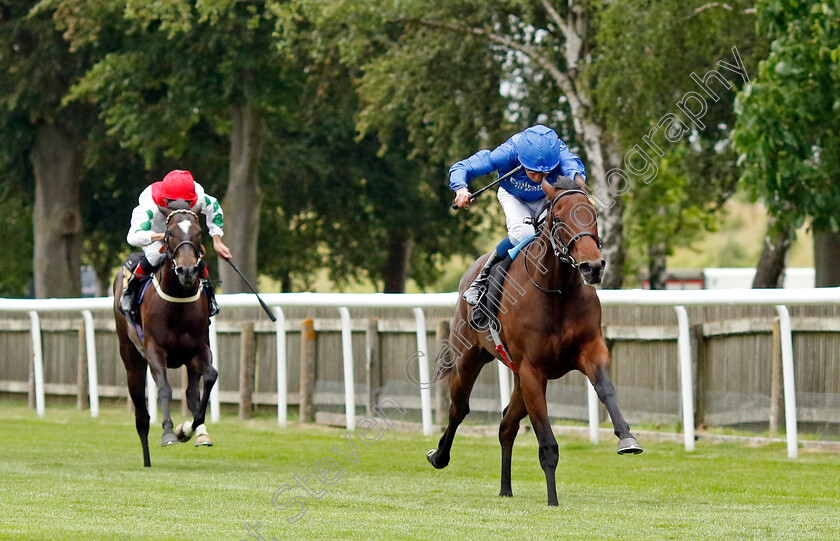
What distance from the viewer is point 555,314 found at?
7.10 meters

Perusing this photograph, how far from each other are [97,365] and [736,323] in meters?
9.21

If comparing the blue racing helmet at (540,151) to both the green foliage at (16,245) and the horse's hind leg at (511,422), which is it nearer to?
the horse's hind leg at (511,422)

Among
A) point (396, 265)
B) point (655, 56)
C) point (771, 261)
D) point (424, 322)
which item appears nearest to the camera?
point (424, 322)

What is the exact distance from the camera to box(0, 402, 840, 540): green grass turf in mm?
6078

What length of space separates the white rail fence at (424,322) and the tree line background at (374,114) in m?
3.19

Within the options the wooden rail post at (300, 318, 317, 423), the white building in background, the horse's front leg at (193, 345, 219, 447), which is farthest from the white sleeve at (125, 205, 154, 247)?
the white building in background

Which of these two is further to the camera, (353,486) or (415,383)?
(415,383)

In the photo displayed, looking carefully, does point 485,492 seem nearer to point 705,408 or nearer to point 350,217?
point 705,408

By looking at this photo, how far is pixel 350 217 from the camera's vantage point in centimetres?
3256

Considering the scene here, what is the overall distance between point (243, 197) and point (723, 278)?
2387 cm

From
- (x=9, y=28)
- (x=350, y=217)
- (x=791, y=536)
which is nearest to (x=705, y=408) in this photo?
(x=791, y=536)

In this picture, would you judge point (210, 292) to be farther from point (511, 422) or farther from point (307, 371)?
point (307, 371)

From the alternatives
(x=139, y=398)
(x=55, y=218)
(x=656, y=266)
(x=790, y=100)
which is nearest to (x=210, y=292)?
(x=139, y=398)

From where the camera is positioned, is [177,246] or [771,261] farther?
[771,261]
